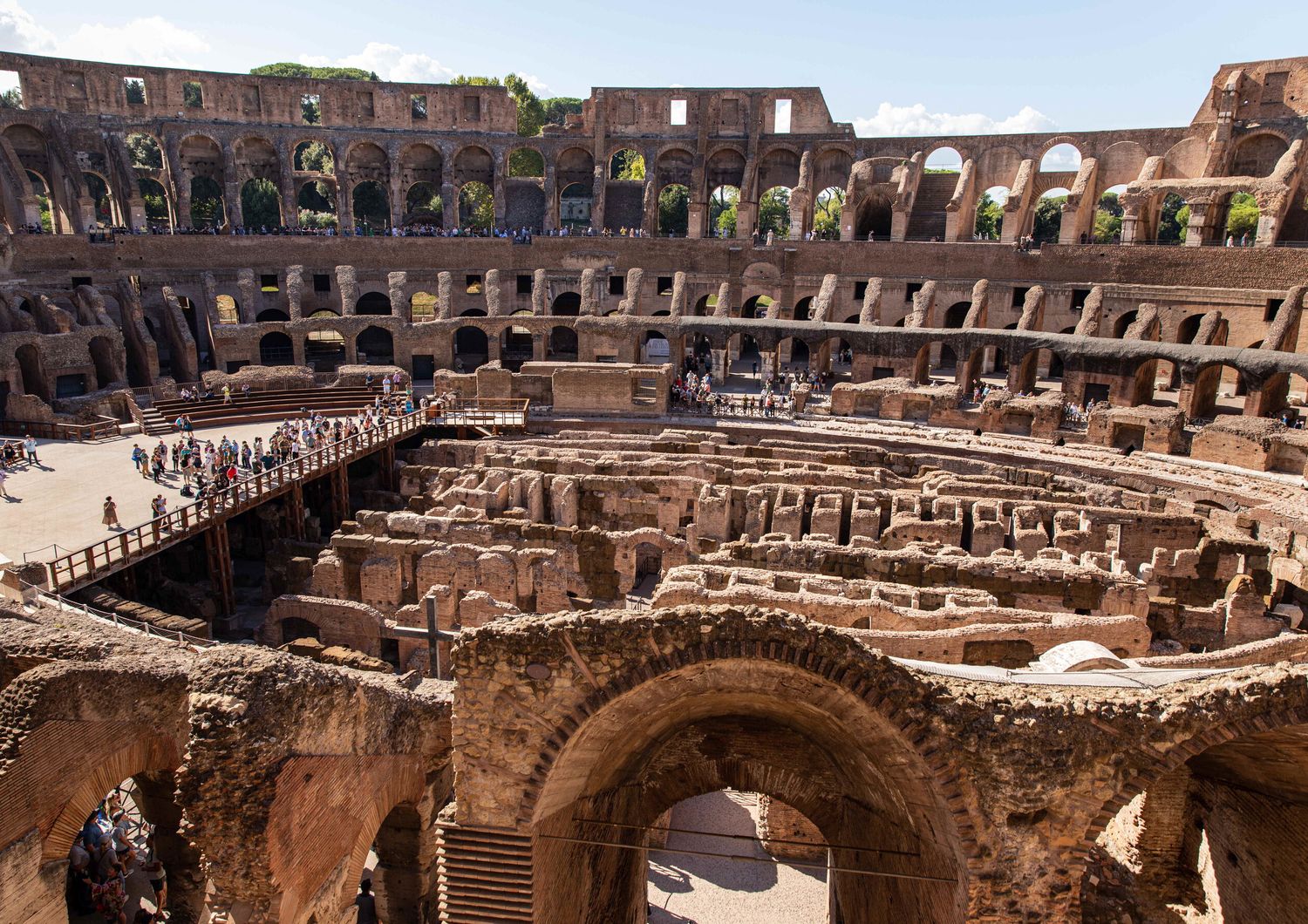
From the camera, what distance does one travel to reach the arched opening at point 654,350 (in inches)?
1395

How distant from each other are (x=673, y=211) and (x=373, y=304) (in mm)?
17558

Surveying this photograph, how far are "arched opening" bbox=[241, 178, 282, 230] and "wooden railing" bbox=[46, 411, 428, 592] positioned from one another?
2803 cm

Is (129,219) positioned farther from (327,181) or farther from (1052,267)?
(1052,267)

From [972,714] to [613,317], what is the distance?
1008 inches

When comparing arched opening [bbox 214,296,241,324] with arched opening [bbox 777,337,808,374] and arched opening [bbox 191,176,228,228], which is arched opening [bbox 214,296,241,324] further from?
arched opening [bbox 777,337,808,374]

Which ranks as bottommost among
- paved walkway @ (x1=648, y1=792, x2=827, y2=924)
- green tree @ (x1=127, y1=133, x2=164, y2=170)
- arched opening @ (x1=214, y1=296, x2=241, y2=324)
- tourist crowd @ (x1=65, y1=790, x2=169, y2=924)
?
paved walkway @ (x1=648, y1=792, x2=827, y2=924)

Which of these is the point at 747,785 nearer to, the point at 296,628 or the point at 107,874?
the point at 107,874

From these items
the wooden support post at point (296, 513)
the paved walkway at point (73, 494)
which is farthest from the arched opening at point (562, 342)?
the wooden support post at point (296, 513)

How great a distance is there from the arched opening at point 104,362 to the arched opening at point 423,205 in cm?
1673

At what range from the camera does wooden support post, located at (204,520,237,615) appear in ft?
58.5

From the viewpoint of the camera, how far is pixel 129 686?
9.49 meters

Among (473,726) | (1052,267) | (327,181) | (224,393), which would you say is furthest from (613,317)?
(473,726)

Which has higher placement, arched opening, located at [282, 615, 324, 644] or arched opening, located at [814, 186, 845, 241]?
arched opening, located at [814, 186, 845, 241]

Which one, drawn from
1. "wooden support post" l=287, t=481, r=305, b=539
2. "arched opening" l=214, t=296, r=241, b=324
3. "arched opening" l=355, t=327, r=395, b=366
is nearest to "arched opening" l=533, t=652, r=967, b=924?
"wooden support post" l=287, t=481, r=305, b=539
